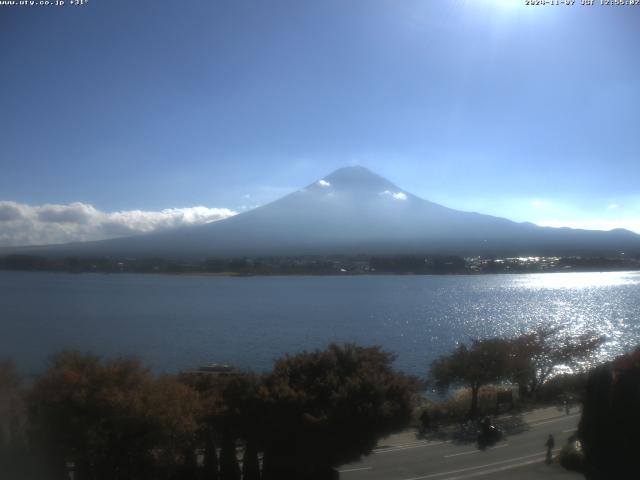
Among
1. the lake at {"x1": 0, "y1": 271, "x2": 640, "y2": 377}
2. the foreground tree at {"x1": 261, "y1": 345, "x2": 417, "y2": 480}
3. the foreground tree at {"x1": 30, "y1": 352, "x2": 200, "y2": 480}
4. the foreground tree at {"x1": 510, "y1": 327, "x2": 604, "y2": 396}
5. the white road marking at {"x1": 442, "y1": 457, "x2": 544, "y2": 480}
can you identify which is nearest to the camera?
the foreground tree at {"x1": 30, "y1": 352, "x2": 200, "y2": 480}

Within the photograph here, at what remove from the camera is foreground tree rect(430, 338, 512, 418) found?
10445 mm

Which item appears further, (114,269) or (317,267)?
(317,267)

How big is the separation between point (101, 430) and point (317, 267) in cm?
2711

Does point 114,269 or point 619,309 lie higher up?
point 114,269

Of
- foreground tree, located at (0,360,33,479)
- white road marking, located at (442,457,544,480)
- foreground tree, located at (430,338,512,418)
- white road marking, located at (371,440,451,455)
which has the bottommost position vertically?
white road marking, located at (371,440,451,455)

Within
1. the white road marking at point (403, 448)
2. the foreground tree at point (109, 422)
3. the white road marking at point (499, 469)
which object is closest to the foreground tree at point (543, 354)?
the white road marking at point (403, 448)

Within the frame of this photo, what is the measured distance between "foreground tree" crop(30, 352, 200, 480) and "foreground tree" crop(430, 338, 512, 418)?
20.0 ft

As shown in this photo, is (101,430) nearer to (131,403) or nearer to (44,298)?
(131,403)

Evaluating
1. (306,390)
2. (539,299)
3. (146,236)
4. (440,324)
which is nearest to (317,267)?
(539,299)

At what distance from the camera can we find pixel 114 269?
23.5 m

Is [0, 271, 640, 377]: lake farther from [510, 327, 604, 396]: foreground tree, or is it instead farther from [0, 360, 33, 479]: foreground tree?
[0, 360, 33, 479]: foreground tree

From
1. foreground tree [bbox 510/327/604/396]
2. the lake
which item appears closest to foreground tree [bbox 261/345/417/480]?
the lake

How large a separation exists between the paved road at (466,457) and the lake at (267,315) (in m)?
3.88

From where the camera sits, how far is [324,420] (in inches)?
225
